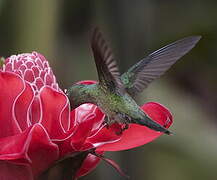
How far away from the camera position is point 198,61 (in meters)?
5.06

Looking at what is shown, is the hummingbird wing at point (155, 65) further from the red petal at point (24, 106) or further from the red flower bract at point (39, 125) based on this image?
the red petal at point (24, 106)

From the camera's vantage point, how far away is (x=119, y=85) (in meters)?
1.75

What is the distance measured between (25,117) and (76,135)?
0.14m

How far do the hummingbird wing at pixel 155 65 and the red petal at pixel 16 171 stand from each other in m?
0.40

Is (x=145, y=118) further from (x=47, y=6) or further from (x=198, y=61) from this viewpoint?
(x=198, y=61)

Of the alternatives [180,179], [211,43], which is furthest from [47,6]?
[211,43]

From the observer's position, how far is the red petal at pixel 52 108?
158 cm

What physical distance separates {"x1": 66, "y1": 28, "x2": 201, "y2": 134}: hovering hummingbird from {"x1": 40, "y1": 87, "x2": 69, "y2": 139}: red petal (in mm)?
119

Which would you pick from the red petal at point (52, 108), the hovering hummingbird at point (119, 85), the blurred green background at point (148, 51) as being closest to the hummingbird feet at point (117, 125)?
the hovering hummingbird at point (119, 85)

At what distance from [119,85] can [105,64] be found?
0.16 m

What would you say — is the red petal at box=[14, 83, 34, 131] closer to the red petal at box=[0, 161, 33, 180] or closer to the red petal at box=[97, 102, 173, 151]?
the red petal at box=[0, 161, 33, 180]

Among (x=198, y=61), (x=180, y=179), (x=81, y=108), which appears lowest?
(x=180, y=179)

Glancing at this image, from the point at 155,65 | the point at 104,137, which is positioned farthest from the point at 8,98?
the point at 155,65

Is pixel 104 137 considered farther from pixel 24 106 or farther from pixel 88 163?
pixel 24 106
